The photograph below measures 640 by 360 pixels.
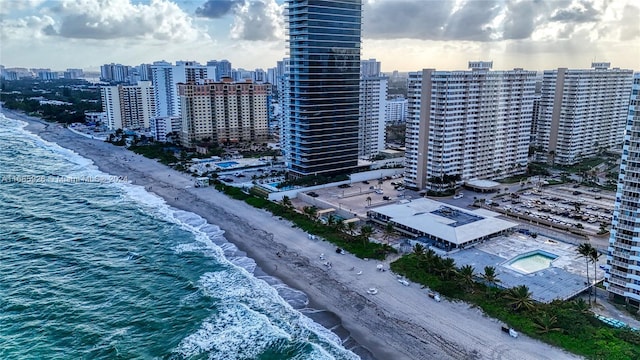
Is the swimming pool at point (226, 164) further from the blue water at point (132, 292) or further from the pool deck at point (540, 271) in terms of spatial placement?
the pool deck at point (540, 271)

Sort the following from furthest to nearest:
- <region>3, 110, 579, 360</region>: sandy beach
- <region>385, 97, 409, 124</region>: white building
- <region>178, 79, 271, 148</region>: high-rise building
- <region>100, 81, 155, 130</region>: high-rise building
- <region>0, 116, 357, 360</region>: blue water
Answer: <region>385, 97, 409, 124</region>: white building → <region>100, 81, 155, 130</region>: high-rise building → <region>178, 79, 271, 148</region>: high-rise building → <region>0, 116, 357, 360</region>: blue water → <region>3, 110, 579, 360</region>: sandy beach

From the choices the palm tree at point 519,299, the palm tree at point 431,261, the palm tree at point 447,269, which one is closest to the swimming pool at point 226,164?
the palm tree at point 431,261

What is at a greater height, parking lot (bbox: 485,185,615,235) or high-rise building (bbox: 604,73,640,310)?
high-rise building (bbox: 604,73,640,310)

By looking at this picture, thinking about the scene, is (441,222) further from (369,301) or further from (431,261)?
(369,301)

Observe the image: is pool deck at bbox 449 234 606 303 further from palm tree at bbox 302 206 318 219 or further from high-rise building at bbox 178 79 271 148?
high-rise building at bbox 178 79 271 148

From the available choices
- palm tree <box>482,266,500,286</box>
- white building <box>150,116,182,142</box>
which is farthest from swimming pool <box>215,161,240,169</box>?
palm tree <box>482,266,500,286</box>

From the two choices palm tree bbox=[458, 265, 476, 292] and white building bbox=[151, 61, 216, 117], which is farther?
white building bbox=[151, 61, 216, 117]

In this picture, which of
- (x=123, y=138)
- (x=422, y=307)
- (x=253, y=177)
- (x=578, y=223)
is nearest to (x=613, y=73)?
(x=578, y=223)
